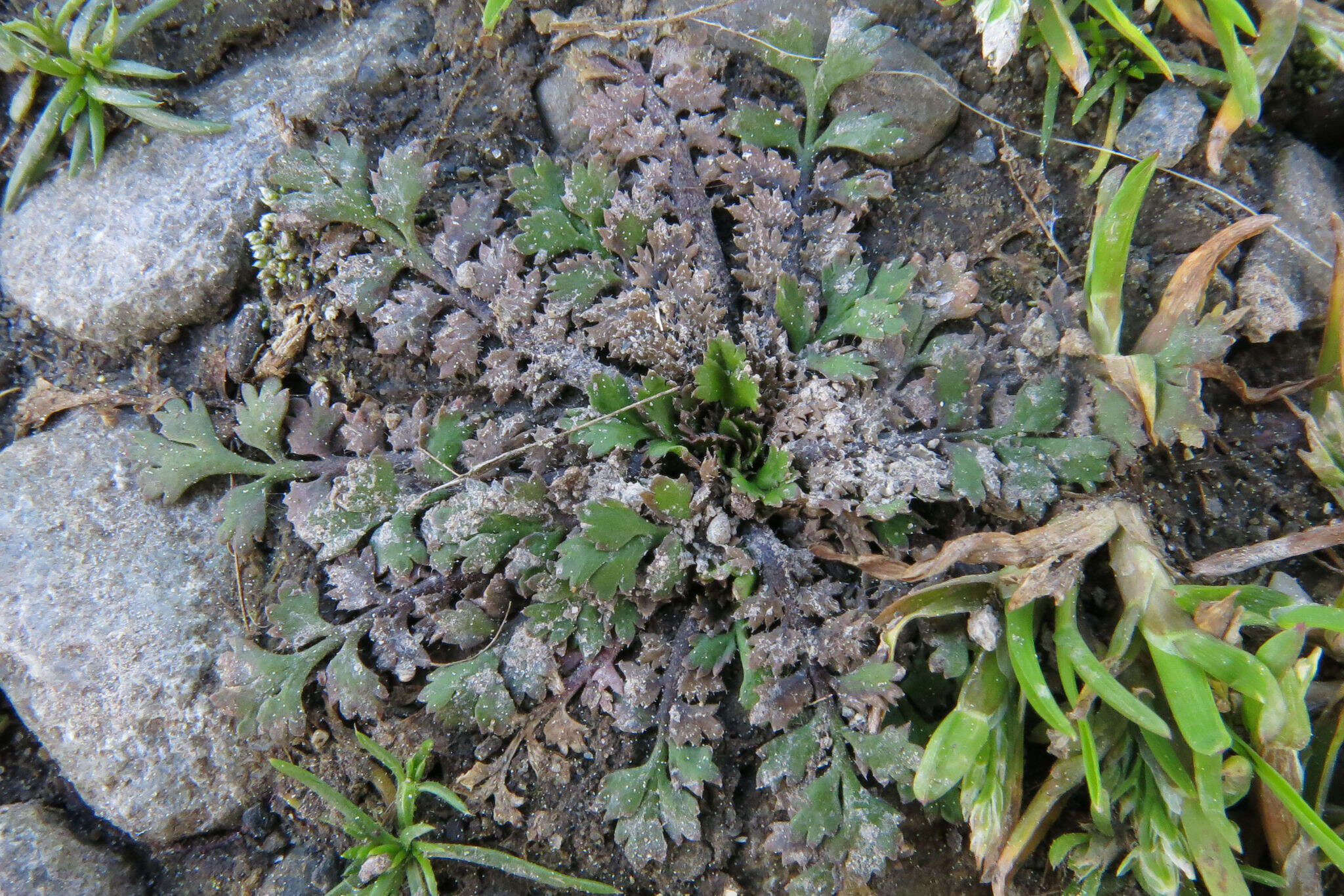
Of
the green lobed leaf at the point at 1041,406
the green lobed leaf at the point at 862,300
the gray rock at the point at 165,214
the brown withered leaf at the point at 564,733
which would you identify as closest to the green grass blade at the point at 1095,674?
the green lobed leaf at the point at 1041,406

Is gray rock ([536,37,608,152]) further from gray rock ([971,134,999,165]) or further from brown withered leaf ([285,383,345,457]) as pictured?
gray rock ([971,134,999,165])

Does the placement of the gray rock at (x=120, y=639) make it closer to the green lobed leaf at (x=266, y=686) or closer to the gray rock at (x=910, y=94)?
the green lobed leaf at (x=266, y=686)

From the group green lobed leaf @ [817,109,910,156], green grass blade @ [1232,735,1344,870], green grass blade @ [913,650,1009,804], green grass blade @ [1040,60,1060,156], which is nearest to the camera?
green grass blade @ [1232,735,1344,870]

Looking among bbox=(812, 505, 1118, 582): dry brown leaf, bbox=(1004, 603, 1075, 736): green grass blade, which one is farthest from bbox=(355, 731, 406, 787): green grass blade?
bbox=(1004, 603, 1075, 736): green grass blade

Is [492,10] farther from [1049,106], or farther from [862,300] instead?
[1049,106]

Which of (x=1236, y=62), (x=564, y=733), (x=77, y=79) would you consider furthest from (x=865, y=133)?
(x=77, y=79)

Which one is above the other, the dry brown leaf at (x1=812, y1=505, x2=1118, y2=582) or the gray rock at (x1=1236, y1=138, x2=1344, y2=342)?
the gray rock at (x1=1236, y1=138, x2=1344, y2=342)
